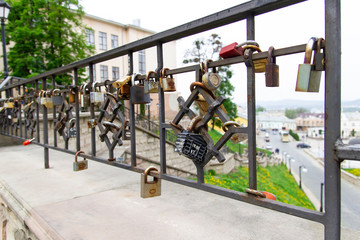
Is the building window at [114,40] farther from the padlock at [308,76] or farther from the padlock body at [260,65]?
the padlock at [308,76]

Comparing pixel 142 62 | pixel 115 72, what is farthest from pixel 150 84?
pixel 142 62

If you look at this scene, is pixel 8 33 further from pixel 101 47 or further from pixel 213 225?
pixel 213 225

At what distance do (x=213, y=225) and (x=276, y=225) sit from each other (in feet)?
1.61

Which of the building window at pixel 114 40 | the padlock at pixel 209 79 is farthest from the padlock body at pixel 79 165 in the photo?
the building window at pixel 114 40

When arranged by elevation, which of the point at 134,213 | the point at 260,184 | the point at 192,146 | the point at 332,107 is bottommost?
the point at 260,184

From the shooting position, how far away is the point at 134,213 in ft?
7.64

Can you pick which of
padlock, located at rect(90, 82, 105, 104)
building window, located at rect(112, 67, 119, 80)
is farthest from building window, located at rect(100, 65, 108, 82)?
padlock, located at rect(90, 82, 105, 104)

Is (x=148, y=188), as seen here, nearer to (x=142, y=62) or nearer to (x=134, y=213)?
(x=134, y=213)

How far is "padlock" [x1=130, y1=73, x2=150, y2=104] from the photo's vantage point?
199 cm

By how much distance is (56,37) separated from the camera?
15.6 metres

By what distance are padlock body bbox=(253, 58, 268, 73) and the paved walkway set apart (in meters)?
1.20

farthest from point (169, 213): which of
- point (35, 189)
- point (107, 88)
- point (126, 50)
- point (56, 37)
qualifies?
point (56, 37)

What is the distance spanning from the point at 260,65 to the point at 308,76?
0.31m

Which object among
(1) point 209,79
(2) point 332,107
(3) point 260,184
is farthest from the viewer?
(3) point 260,184
